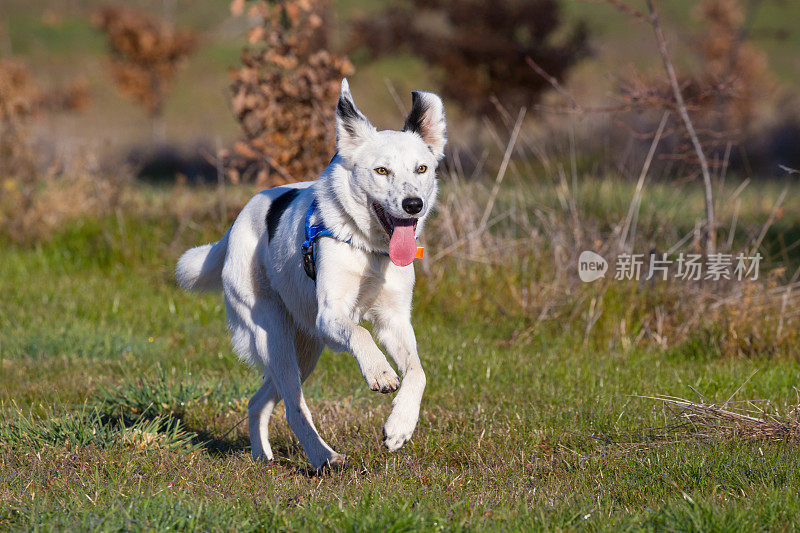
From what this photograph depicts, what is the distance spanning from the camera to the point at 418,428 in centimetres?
458

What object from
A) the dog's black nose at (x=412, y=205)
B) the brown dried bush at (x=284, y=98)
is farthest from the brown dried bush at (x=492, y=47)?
the dog's black nose at (x=412, y=205)

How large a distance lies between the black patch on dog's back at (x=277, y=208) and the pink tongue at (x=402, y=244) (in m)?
0.89

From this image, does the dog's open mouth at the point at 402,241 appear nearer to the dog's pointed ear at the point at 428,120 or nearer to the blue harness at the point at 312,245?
the blue harness at the point at 312,245

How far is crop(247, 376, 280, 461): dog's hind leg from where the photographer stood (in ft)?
14.1

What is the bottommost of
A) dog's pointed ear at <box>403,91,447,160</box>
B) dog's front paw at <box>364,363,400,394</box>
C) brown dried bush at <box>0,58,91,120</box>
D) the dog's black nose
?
brown dried bush at <box>0,58,91,120</box>

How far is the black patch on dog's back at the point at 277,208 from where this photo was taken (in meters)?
4.35

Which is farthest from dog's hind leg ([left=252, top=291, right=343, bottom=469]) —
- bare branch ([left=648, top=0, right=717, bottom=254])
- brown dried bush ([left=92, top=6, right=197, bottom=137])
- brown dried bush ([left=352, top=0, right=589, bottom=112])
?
brown dried bush ([left=92, top=6, right=197, bottom=137])

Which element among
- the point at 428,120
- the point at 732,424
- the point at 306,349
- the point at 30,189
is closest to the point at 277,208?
the point at 306,349

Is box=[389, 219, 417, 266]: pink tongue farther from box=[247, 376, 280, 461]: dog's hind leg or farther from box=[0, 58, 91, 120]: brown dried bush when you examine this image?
box=[0, 58, 91, 120]: brown dried bush

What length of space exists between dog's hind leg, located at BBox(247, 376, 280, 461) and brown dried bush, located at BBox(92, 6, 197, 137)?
25269mm

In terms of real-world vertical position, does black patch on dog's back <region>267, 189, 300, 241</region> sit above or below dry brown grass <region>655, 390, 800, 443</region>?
above

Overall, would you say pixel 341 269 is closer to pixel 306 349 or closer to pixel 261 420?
pixel 306 349

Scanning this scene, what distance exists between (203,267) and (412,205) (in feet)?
5.45

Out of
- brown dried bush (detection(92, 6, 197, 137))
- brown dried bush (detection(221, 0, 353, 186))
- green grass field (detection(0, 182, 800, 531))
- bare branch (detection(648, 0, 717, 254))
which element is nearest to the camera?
green grass field (detection(0, 182, 800, 531))
